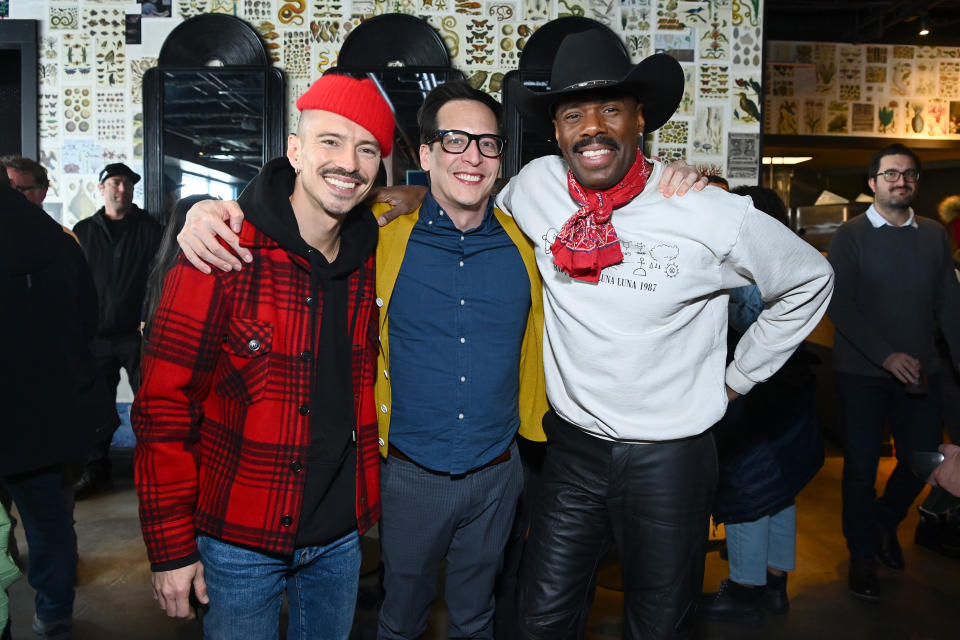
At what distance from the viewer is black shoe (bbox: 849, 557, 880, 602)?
3.04 m

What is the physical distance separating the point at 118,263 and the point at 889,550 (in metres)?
4.36

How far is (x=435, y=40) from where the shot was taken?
425 centimetres

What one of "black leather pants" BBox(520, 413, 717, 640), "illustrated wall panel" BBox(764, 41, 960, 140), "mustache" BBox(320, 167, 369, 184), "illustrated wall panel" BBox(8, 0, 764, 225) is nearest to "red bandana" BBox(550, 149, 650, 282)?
"black leather pants" BBox(520, 413, 717, 640)

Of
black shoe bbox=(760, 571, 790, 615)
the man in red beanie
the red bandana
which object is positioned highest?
the red bandana

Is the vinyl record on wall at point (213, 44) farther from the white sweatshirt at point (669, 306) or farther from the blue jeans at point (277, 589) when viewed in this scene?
the blue jeans at point (277, 589)

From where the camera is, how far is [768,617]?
2.92 meters

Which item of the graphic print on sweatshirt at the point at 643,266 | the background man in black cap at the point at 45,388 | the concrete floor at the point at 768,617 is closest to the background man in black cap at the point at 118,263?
the concrete floor at the point at 768,617

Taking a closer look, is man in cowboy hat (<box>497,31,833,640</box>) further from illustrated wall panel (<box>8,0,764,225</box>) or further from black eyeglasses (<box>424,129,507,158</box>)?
illustrated wall panel (<box>8,0,764,225</box>)

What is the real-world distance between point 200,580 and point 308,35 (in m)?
3.71

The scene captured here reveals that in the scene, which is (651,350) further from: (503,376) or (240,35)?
(240,35)

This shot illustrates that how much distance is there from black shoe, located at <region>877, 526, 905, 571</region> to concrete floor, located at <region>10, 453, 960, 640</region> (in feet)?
0.17

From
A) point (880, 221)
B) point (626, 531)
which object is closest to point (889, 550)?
point (880, 221)

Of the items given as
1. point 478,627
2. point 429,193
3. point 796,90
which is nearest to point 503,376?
point 429,193

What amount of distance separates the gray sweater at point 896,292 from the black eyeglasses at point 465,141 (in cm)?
202
